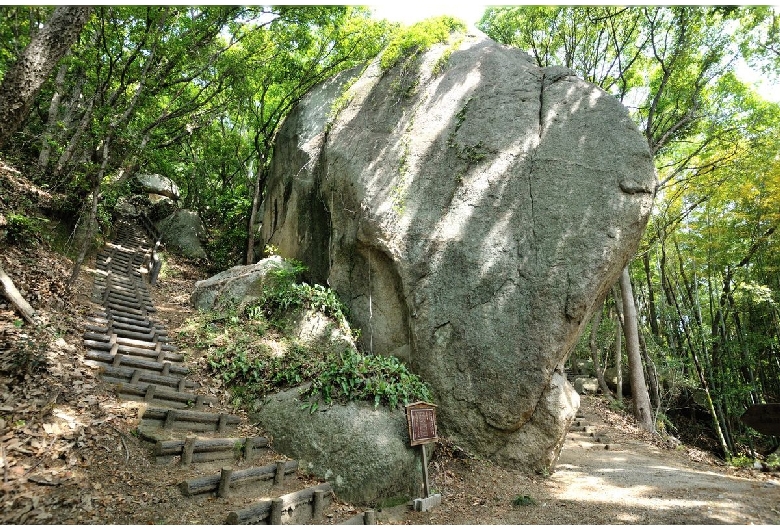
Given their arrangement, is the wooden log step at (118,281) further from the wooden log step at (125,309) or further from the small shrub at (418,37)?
the small shrub at (418,37)

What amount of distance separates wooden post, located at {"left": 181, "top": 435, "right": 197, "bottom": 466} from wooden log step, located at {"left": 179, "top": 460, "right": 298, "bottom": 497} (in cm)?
50

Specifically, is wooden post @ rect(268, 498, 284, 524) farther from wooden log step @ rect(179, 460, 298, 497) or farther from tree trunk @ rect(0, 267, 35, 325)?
tree trunk @ rect(0, 267, 35, 325)

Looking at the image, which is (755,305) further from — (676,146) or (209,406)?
(209,406)

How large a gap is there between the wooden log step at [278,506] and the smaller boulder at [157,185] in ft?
67.3

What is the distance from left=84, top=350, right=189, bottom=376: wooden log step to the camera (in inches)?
280

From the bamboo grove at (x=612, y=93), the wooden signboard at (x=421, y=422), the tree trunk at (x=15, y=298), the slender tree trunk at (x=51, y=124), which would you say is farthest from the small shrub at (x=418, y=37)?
the tree trunk at (x=15, y=298)

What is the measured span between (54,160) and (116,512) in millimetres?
12351

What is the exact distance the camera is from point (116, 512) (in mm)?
4219

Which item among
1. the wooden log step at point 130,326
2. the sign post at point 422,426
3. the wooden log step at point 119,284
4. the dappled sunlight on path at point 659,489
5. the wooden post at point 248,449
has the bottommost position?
the dappled sunlight on path at point 659,489

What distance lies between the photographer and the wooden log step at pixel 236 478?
4.83 m

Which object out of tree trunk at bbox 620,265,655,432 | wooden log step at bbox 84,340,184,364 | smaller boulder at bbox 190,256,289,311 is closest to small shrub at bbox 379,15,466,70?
smaller boulder at bbox 190,256,289,311

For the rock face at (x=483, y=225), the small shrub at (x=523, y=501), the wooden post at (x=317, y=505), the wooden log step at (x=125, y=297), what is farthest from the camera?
the wooden log step at (x=125, y=297)

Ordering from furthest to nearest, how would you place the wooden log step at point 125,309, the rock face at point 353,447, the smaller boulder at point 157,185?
the smaller boulder at point 157,185
the wooden log step at point 125,309
the rock face at point 353,447

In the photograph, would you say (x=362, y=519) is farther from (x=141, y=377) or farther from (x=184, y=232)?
(x=184, y=232)
